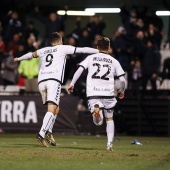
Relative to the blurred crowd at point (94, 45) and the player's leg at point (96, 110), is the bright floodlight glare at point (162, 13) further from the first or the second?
the player's leg at point (96, 110)

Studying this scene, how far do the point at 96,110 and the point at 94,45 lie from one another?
42.7ft

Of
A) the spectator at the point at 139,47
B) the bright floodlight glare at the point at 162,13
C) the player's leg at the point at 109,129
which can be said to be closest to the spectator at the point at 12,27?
the spectator at the point at 139,47

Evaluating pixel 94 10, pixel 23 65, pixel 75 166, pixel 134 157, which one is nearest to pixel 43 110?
pixel 23 65

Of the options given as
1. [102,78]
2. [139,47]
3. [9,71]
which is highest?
[139,47]

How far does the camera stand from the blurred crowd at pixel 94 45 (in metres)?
26.1

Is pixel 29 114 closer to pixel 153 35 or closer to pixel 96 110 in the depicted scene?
pixel 153 35

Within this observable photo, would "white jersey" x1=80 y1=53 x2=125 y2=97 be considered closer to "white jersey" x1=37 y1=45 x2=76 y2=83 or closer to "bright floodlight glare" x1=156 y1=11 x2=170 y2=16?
"white jersey" x1=37 y1=45 x2=76 y2=83

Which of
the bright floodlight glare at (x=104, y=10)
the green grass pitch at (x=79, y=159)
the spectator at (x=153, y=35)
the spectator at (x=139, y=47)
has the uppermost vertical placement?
the bright floodlight glare at (x=104, y=10)

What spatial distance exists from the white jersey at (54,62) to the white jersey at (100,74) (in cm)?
102

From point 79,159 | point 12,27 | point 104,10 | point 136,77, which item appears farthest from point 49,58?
point 104,10

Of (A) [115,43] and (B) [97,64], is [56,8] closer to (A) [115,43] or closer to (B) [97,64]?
(A) [115,43]

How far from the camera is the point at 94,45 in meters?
28.1

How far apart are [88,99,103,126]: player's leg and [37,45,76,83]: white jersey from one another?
1270mm

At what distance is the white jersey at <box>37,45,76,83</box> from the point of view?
1631cm
